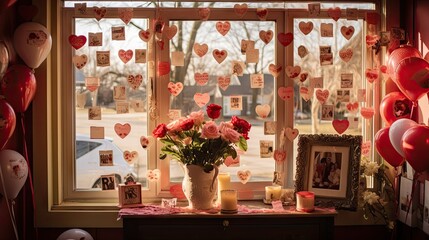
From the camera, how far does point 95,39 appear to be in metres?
3.32

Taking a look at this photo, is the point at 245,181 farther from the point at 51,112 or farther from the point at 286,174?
the point at 51,112

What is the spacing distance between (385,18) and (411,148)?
105 cm

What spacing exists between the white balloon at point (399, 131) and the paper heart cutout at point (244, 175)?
903 mm

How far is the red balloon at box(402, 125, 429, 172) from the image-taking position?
2.63 meters

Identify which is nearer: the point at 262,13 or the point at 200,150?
the point at 200,150

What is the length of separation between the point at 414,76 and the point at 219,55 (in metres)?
1.15

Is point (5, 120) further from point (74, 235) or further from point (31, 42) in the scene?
point (74, 235)

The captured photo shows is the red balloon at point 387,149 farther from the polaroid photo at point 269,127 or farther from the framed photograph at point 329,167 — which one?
the polaroid photo at point 269,127

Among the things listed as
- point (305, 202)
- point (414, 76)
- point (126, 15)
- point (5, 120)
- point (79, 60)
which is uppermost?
point (126, 15)

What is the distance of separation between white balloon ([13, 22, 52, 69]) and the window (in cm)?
28

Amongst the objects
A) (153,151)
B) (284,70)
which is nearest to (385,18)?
(284,70)

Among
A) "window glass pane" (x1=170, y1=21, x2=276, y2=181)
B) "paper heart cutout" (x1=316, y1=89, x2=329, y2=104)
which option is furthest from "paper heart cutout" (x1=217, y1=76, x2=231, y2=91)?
"paper heart cutout" (x1=316, y1=89, x2=329, y2=104)

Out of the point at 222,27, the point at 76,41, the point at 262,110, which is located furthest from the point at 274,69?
the point at 76,41

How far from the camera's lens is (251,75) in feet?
11.1
